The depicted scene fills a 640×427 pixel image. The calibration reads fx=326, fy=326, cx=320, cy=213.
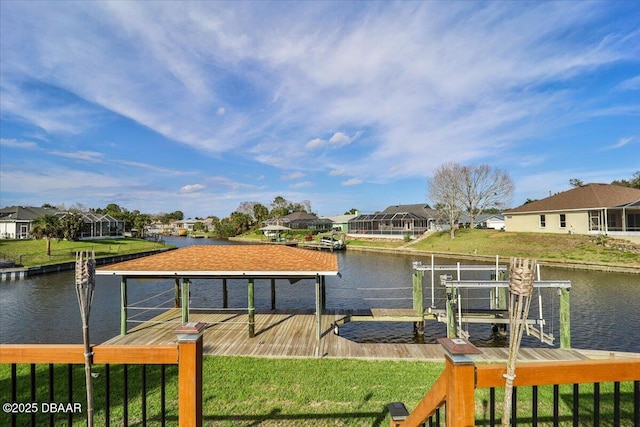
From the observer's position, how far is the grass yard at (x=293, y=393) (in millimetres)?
5495

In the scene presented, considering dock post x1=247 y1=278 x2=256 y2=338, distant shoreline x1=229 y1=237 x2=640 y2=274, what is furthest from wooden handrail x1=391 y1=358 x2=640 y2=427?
distant shoreline x1=229 y1=237 x2=640 y2=274

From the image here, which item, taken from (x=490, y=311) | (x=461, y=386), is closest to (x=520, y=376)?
(x=461, y=386)

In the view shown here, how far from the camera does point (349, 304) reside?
16859mm

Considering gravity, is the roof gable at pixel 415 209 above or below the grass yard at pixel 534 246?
above

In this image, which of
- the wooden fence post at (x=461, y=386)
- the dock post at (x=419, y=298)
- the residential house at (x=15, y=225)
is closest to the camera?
the wooden fence post at (x=461, y=386)

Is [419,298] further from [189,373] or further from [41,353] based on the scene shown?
[41,353]

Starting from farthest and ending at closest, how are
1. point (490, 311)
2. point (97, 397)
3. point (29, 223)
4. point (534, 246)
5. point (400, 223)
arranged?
point (400, 223), point (29, 223), point (534, 246), point (490, 311), point (97, 397)

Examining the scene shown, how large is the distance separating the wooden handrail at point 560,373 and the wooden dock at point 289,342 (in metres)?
6.47

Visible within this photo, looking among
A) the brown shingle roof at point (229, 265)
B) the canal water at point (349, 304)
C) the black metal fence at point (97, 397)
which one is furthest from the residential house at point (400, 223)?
the black metal fence at point (97, 397)

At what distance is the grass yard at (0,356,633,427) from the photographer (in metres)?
5.49

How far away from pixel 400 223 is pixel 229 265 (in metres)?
45.8

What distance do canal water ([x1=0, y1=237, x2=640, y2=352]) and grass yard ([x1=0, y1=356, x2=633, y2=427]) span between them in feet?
15.4

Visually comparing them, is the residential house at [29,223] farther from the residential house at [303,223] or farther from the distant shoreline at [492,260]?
the distant shoreline at [492,260]

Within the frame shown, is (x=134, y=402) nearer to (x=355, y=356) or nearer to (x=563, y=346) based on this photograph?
(x=355, y=356)
